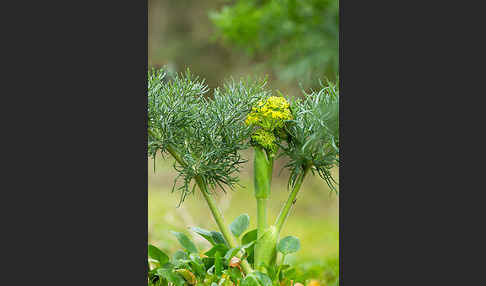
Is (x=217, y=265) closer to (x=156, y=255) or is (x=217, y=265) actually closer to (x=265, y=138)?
(x=156, y=255)

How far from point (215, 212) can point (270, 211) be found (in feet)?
0.38

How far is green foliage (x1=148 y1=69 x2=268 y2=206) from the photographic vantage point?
93 cm

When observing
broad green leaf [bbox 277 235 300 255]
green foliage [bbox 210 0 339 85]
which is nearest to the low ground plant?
broad green leaf [bbox 277 235 300 255]

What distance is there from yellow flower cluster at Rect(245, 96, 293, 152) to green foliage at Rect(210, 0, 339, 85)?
108 centimetres

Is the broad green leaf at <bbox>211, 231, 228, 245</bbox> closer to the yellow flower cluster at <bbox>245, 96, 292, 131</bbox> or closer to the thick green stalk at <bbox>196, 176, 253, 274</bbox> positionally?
the thick green stalk at <bbox>196, 176, 253, 274</bbox>

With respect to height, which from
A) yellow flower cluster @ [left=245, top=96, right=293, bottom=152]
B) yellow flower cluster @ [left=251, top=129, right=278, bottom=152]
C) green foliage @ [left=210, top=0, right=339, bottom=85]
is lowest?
yellow flower cluster @ [left=251, top=129, right=278, bottom=152]

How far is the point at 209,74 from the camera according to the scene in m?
1.13

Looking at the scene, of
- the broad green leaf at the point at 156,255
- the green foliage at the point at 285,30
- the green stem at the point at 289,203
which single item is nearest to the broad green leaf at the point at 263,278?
the green stem at the point at 289,203

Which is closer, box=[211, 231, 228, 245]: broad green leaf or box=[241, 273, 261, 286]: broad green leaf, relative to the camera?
box=[241, 273, 261, 286]: broad green leaf

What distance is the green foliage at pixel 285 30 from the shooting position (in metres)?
2.08

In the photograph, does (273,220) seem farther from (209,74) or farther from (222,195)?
(209,74)

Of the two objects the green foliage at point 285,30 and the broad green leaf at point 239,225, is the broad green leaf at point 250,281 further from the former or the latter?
the green foliage at point 285,30

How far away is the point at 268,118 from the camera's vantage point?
934 millimetres
